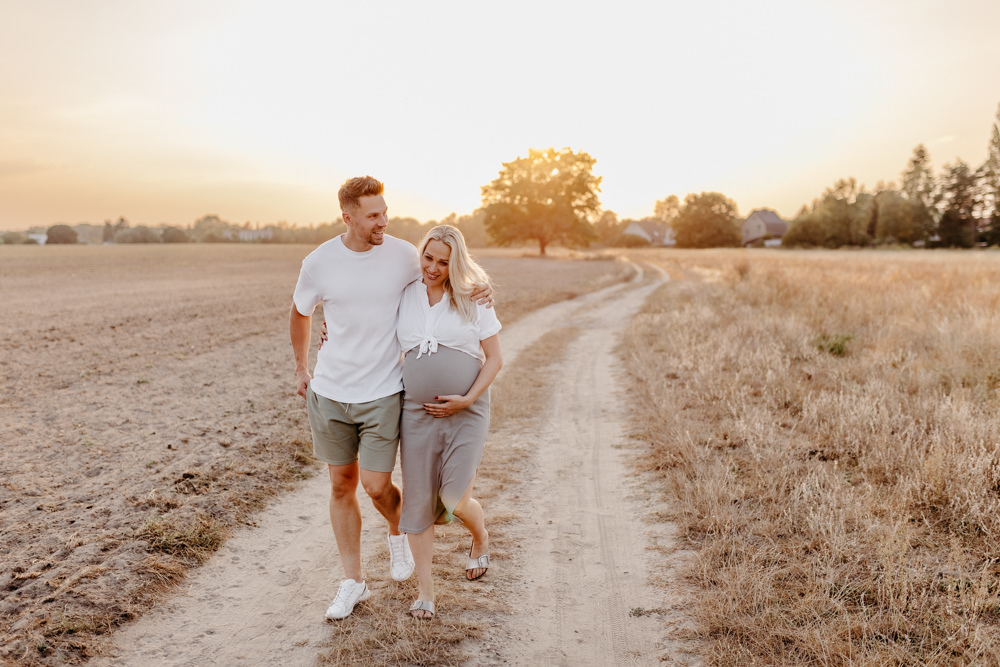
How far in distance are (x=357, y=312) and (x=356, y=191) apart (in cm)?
64

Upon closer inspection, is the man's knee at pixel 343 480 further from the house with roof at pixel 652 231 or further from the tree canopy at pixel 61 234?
the house with roof at pixel 652 231

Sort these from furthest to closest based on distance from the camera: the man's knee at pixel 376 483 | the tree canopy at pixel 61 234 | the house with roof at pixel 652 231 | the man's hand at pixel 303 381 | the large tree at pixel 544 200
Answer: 1. the house with roof at pixel 652 231
2. the large tree at pixel 544 200
3. the tree canopy at pixel 61 234
4. the man's hand at pixel 303 381
5. the man's knee at pixel 376 483

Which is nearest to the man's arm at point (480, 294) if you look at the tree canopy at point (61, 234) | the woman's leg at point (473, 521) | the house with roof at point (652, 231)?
the woman's leg at point (473, 521)

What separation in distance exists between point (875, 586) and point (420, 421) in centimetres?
279

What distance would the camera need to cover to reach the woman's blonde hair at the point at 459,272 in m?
3.27

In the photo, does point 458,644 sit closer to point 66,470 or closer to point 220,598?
point 220,598

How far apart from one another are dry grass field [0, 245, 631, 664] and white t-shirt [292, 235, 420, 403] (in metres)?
1.44

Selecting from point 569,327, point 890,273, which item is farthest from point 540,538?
point 890,273

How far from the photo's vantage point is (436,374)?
3305 mm

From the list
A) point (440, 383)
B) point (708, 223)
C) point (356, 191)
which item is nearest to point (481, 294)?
point (440, 383)

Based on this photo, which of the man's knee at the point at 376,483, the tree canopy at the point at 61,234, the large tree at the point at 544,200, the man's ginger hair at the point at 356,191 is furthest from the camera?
the large tree at the point at 544,200

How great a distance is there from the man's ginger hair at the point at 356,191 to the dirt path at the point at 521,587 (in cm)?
236

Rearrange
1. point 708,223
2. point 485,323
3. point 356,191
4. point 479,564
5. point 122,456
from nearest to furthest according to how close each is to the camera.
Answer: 1. point 356,191
2. point 485,323
3. point 479,564
4. point 122,456
5. point 708,223

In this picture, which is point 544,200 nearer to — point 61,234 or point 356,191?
point 61,234
